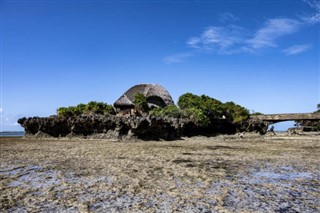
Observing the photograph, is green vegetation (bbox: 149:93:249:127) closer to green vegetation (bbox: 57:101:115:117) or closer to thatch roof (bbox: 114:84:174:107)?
green vegetation (bbox: 57:101:115:117)

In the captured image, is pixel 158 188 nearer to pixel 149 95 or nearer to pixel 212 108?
pixel 212 108

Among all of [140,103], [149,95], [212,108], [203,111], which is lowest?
[203,111]

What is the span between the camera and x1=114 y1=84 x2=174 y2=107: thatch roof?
38562mm

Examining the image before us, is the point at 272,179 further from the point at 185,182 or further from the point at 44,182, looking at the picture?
the point at 44,182

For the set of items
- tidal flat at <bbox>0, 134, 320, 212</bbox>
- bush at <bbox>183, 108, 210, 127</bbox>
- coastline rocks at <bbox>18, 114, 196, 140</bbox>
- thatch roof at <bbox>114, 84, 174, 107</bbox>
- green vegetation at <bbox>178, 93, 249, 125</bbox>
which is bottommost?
tidal flat at <bbox>0, 134, 320, 212</bbox>

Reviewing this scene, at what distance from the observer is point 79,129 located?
2145 cm

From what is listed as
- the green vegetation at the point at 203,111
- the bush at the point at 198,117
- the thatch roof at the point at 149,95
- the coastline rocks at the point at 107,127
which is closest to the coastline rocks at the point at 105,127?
the coastline rocks at the point at 107,127

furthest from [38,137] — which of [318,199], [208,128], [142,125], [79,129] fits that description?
[318,199]

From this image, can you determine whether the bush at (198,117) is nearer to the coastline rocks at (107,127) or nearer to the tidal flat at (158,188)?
the coastline rocks at (107,127)

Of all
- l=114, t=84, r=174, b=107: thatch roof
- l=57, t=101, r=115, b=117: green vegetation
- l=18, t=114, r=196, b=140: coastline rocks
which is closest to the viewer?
l=18, t=114, r=196, b=140: coastline rocks

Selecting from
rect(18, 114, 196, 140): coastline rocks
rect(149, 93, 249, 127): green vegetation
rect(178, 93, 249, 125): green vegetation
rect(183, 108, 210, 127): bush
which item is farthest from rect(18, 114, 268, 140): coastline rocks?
rect(178, 93, 249, 125): green vegetation

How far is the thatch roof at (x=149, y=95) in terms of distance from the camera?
38562 millimetres

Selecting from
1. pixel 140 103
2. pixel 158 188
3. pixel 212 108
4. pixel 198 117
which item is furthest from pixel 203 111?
pixel 158 188

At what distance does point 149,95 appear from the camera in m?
40.0
